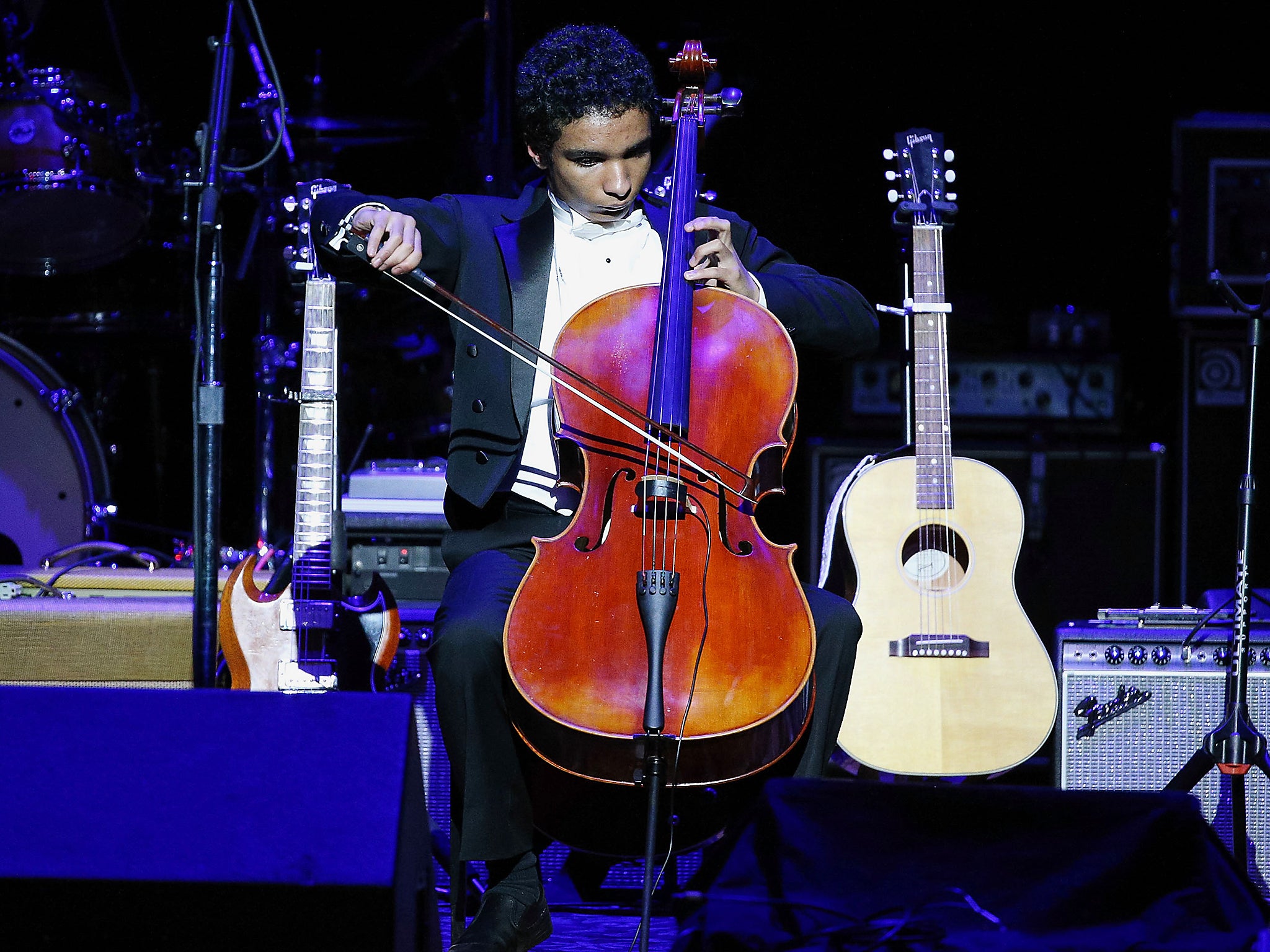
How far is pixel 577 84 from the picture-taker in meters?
2.54

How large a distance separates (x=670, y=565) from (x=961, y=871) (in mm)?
642

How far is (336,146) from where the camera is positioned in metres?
4.41

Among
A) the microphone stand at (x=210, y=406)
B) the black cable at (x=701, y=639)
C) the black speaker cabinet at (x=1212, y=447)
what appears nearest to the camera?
the black cable at (x=701, y=639)

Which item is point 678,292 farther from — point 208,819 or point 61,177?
point 61,177

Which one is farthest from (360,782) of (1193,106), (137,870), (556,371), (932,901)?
(1193,106)

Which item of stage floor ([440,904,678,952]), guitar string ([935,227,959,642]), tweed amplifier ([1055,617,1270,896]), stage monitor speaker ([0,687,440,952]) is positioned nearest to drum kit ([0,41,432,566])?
guitar string ([935,227,959,642])

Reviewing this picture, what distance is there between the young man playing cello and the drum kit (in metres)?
1.84

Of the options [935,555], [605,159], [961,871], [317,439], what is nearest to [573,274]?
[605,159]

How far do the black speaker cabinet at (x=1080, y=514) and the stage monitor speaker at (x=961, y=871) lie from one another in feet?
7.86

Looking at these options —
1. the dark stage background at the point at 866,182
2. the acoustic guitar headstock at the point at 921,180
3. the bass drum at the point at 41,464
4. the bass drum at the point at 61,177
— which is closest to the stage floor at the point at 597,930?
the acoustic guitar headstock at the point at 921,180

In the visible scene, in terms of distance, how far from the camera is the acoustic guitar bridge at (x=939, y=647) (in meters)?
2.86

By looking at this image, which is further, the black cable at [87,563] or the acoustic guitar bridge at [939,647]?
the black cable at [87,563]

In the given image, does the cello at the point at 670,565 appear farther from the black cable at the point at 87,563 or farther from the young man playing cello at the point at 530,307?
the black cable at the point at 87,563

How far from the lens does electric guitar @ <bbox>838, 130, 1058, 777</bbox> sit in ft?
9.26
